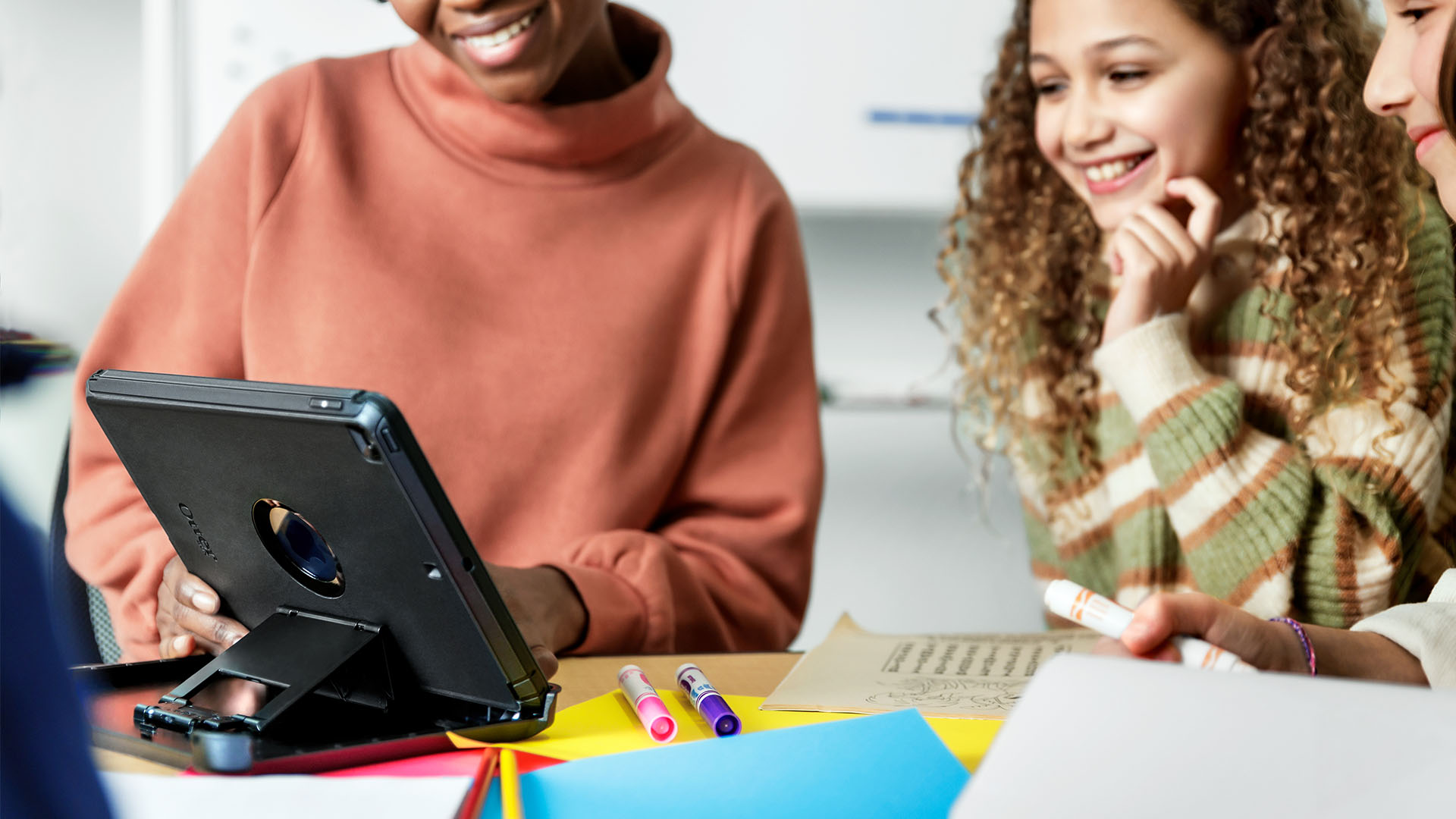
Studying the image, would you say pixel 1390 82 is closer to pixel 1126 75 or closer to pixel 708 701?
pixel 1126 75

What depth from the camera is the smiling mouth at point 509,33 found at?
900mm

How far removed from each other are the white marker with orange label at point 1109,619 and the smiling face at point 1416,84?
13.9 inches

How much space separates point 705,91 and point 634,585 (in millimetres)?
1307

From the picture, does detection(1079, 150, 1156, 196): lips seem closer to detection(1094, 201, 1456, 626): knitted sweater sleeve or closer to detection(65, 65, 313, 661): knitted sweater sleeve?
detection(1094, 201, 1456, 626): knitted sweater sleeve

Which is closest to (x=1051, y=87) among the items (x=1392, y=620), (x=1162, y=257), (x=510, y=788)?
(x=1162, y=257)

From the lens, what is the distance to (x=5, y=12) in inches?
78.0

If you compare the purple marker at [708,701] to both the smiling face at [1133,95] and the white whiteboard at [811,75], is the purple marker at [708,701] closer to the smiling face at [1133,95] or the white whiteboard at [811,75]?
the smiling face at [1133,95]

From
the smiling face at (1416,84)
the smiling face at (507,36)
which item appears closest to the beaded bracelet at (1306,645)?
the smiling face at (1416,84)

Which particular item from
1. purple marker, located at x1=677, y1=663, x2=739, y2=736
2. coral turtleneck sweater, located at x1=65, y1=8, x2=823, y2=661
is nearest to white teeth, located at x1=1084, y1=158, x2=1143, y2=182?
coral turtleneck sweater, located at x1=65, y1=8, x2=823, y2=661

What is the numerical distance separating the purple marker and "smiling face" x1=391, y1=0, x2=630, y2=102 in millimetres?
501

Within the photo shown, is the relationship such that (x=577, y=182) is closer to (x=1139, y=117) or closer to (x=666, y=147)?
(x=666, y=147)

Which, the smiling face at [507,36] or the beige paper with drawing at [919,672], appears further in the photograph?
the smiling face at [507,36]

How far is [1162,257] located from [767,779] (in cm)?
70

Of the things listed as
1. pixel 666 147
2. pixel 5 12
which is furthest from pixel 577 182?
pixel 5 12
